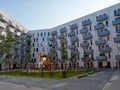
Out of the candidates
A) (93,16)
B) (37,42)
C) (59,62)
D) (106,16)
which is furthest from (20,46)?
(106,16)

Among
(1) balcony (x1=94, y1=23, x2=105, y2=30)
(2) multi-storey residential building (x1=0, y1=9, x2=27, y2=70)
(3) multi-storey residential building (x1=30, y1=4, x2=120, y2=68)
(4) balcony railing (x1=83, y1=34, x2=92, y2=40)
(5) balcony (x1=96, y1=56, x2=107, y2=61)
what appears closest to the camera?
(3) multi-storey residential building (x1=30, y1=4, x2=120, y2=68)

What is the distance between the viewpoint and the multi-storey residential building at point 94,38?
5734 centimetres

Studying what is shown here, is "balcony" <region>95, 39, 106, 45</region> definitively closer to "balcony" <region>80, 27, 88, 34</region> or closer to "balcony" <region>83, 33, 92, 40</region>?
"balcony" <region>83, 33, 92, 40</region>

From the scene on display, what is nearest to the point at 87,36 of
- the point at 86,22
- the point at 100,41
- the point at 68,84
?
the point at 86,22

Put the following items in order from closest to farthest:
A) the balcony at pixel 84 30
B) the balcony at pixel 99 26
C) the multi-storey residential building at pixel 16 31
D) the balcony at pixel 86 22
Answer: the balcony at pixel 99 26 → the balcony at pixel 86 22 → the balcony at pixel 84 30 → the multi-storey residential building at pixel 16 31

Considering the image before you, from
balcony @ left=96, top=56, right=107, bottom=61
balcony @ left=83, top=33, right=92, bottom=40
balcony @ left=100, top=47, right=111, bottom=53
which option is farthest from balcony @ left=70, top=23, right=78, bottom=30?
balcony @ left=96, top=56, right=107, bottom=61

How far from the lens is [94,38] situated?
6362 cm

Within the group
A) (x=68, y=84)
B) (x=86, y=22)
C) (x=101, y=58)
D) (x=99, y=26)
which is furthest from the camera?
(x=86, y=22)

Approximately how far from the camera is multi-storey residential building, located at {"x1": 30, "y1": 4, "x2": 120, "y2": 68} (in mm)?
57344

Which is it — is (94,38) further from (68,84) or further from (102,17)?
(68,84)

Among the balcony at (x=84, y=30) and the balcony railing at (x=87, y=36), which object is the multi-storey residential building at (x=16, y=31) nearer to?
the balcony at (x=84, y=30)

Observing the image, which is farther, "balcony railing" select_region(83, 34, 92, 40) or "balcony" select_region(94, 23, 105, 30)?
"balcony railing" select_region(83, 34, 92, 40)

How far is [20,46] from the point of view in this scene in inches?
3258

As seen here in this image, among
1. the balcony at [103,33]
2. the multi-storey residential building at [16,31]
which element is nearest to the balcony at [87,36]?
the balcony at [103,33]
